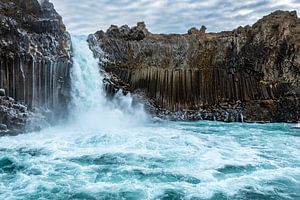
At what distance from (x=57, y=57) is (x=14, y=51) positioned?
322 centimetres

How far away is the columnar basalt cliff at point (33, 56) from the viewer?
66.1ft

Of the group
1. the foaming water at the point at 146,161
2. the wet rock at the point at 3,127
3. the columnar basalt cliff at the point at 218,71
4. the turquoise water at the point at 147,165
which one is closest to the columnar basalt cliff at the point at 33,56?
the wet rock at the point at 3,127

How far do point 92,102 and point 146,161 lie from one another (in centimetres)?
1213

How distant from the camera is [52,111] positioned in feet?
74.4

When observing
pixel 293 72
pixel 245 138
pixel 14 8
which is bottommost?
pixel 245 138

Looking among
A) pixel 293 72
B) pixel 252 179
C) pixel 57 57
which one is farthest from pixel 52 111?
pixel 293 72

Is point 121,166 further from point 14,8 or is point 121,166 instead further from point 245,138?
point 14,8

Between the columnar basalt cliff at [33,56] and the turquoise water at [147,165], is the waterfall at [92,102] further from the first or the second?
the turquoise water at [147,165]

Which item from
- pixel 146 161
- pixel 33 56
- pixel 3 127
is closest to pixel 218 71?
pixel 33 56

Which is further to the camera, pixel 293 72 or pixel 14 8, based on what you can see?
pixel 293 72

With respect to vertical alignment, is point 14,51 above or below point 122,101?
above

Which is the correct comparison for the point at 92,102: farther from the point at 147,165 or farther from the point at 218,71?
the point at 147,165

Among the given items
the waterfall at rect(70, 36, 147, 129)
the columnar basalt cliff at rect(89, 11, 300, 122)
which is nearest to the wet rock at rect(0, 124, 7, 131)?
the waterfall at rect(70, 36, 147, 129)

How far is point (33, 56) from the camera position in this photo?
21266mm
